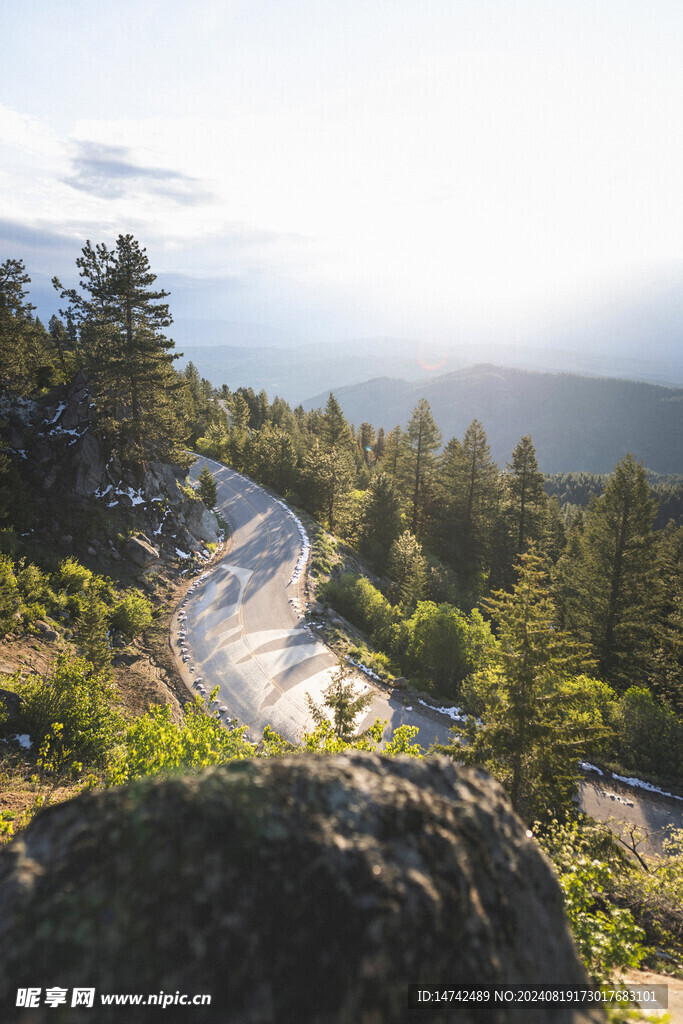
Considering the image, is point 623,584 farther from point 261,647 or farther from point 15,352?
point 15,352

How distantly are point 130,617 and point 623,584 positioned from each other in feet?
90.7

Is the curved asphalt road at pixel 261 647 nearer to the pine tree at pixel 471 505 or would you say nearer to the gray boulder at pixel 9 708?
the gray boulder at pixel 9 708

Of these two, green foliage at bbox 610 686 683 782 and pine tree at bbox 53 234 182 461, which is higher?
pine tree at bbox 53 234 182 461

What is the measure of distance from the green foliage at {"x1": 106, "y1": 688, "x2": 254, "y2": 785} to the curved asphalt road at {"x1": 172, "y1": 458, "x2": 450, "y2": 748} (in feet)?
18.2

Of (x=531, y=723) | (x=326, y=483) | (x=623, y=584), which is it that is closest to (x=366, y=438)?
(x=326, y=483)

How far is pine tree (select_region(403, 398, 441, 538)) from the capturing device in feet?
139

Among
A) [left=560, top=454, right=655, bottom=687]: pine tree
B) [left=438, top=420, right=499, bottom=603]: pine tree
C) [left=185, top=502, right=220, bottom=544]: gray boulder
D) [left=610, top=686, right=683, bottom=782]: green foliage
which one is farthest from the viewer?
[left=438, top=420, right=499, bottom=603]: pine tree

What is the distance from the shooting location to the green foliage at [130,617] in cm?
1838

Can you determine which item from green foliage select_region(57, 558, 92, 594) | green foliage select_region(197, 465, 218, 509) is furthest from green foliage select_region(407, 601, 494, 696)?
green foliage select_region(197, 465, 218, 509)

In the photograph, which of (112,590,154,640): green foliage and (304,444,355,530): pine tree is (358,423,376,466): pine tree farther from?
(112,590,154,640): green foliage

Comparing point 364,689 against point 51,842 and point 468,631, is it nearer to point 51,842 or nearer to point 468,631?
point 468,631

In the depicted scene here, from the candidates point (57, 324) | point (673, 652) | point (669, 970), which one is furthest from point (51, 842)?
point (57, 324)

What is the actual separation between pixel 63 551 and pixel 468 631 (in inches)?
758

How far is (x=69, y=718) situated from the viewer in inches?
354
